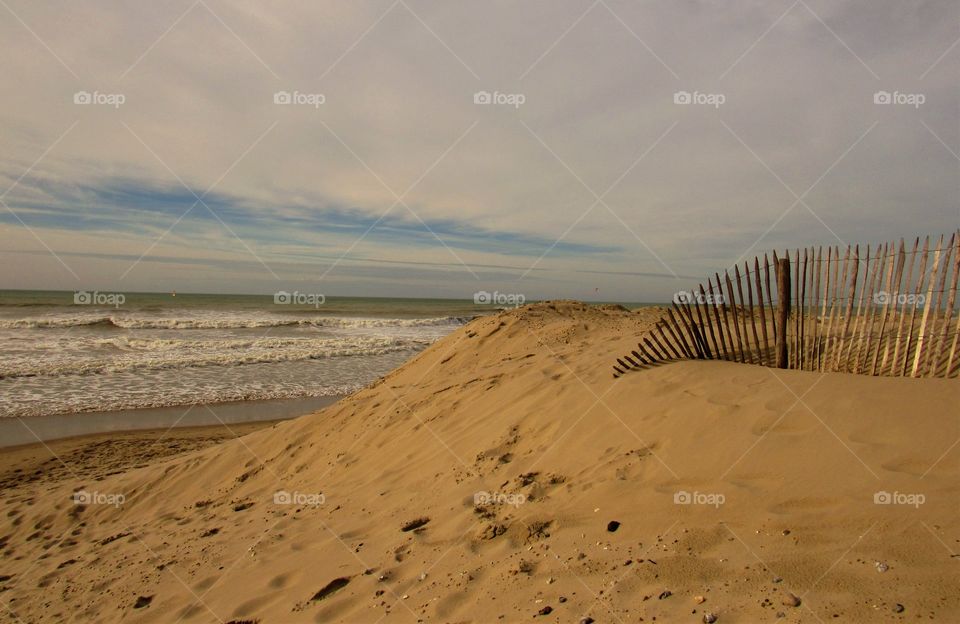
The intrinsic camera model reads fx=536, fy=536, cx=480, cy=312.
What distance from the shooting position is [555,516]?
3707 millimetres

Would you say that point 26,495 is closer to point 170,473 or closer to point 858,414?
point 170,473

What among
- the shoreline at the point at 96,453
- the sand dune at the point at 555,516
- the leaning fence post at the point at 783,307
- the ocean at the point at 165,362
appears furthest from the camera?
the ocean at the point at 165,362

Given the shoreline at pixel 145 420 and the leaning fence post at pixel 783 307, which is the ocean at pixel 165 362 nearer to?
the shoreline at pixel 145 420

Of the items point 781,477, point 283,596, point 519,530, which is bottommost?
point 283,596

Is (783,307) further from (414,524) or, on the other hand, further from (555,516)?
(414,524)

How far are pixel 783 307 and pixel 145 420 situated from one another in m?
11.4

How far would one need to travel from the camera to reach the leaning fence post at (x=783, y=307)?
6297mm

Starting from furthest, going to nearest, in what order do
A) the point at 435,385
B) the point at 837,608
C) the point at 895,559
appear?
the point at 435,385 < the point at 895,559 < the point at 837,608

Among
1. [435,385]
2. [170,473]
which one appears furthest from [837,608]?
[170,473]

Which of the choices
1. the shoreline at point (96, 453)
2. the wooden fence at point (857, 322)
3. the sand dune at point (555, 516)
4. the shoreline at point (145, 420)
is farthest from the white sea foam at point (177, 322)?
the wooden fence at point (857, 322)

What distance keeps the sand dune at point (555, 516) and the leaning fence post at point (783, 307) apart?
3.10ft

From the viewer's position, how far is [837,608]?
7.68ft

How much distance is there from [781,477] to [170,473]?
278 inches

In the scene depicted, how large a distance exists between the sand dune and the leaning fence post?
95cm
